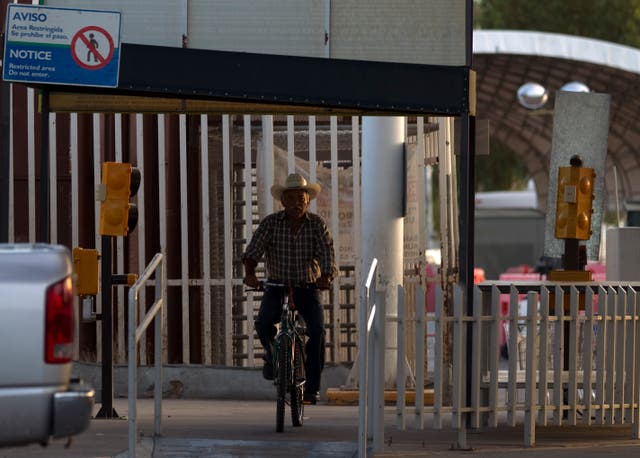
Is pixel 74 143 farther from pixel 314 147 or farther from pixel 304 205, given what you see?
pixel 304 205

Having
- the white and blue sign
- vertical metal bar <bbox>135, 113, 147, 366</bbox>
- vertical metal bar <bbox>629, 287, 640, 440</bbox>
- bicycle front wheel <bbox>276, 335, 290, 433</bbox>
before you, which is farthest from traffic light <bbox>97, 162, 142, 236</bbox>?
vertical metal bar <bbox>629, 287, 640, 440</bbox>

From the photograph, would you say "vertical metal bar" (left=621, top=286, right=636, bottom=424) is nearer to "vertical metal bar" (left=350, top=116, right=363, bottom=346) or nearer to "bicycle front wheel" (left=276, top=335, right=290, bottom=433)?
"bicycle front wheel" (left=276, top=335, right=290, bottom=433)

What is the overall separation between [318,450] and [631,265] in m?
5.23

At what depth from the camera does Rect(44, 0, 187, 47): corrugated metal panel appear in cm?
1132

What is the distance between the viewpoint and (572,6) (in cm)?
7875

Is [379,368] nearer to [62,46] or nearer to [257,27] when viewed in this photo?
[257,27]

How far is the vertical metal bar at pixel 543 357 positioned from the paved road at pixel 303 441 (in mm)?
231

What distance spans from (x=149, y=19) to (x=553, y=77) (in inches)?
898

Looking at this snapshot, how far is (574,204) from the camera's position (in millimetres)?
13180

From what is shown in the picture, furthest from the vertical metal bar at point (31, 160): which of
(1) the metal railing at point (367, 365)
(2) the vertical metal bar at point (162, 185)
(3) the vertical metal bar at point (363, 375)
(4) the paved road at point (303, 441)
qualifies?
(3) the vertical metal bar at point (363, 375)

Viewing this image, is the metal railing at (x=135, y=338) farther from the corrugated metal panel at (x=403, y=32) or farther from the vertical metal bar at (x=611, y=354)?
the vertical metal bar at (x=611, y=354)

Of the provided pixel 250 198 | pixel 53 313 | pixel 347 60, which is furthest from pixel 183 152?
pixel 53 313

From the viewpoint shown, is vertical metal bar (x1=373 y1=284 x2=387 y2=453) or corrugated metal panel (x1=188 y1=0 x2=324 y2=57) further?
corrugated metal panel (x1=188 y1=0 x2=324 y2=57)

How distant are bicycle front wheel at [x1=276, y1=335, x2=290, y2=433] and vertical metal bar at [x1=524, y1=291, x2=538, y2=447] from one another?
1784 mm
